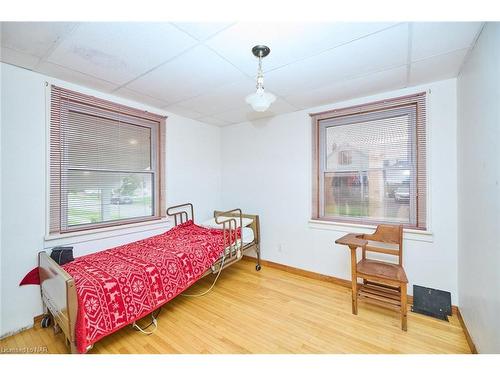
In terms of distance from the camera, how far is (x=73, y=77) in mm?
2092

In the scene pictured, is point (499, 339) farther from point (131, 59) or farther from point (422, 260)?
point (131, 59)

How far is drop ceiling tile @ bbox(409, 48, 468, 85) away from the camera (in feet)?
5.81

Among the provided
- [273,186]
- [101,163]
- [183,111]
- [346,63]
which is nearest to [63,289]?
[101,163]

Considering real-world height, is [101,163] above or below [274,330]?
above

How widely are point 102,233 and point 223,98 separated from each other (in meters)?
2.11

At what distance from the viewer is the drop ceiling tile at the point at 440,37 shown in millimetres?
1414

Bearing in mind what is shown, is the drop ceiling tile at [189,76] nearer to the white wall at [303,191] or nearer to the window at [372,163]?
the white wall at [303,191]

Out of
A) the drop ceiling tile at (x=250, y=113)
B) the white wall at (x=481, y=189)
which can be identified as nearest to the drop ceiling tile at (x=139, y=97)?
the drop ceiling tile at (x=250, y=113)

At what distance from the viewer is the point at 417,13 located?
40.3 inches

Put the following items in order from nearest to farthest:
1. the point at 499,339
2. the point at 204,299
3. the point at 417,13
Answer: the point at 417,13 < the point at 499,339 < the point at 204,299

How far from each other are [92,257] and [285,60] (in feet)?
8.45

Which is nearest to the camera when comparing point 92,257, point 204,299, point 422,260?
point 92,257

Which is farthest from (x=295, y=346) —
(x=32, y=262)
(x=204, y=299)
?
(x=32, y=262)

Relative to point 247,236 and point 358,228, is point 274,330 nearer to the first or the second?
point 247,236
